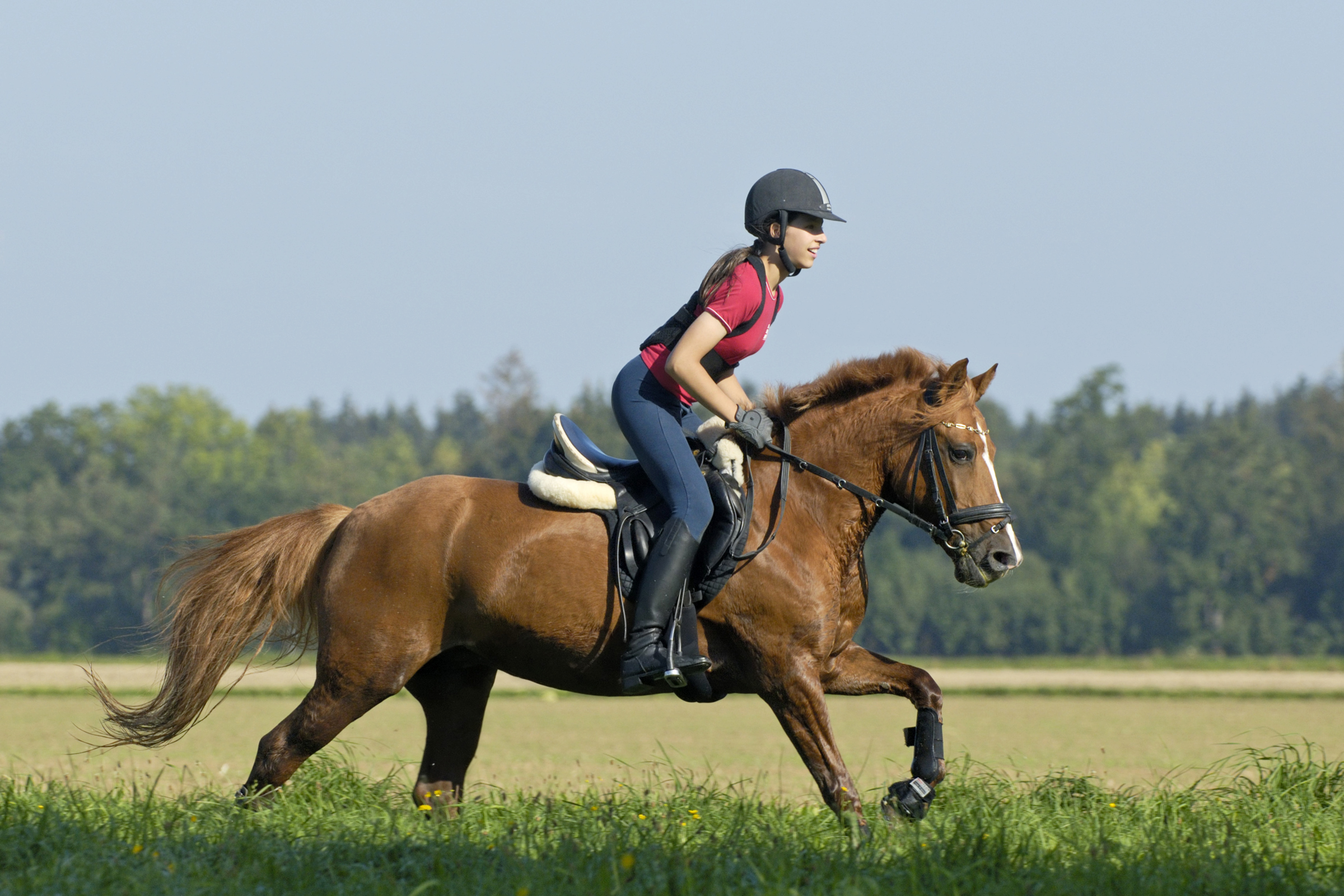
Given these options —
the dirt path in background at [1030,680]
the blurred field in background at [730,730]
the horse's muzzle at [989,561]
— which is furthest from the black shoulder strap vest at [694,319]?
the dirt path in background at [1030,680]

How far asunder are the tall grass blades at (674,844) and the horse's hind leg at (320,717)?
156mm

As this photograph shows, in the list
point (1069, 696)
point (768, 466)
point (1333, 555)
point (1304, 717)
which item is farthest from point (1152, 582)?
point (768, 466)

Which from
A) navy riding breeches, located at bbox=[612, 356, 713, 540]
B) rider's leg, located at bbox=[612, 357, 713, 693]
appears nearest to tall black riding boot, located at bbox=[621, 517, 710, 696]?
rider's leg, located at bbox=[612, 357, 713, 693]

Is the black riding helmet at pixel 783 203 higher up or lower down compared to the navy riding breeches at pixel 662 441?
higher up

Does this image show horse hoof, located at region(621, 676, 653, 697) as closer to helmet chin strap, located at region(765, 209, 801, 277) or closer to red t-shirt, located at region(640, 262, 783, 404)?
red t-shirt, located at region(640, 262, 783, 404)

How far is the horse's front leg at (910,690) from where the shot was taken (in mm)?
6707

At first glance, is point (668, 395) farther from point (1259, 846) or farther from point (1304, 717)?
point (1304, 717)

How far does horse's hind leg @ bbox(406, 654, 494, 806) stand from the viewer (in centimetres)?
753

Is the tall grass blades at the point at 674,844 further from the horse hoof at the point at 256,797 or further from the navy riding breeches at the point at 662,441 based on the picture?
the navy riding breeches at the point at 662,441

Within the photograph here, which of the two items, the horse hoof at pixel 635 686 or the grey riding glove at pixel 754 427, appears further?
the grey riding glove at pixel 754 427

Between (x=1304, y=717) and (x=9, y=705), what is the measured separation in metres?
28.2

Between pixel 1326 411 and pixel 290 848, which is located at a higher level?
pixel 1326 411

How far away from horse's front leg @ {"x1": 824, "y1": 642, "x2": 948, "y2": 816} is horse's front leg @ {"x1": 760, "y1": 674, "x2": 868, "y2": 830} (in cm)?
23

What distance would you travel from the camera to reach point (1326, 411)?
330ft
